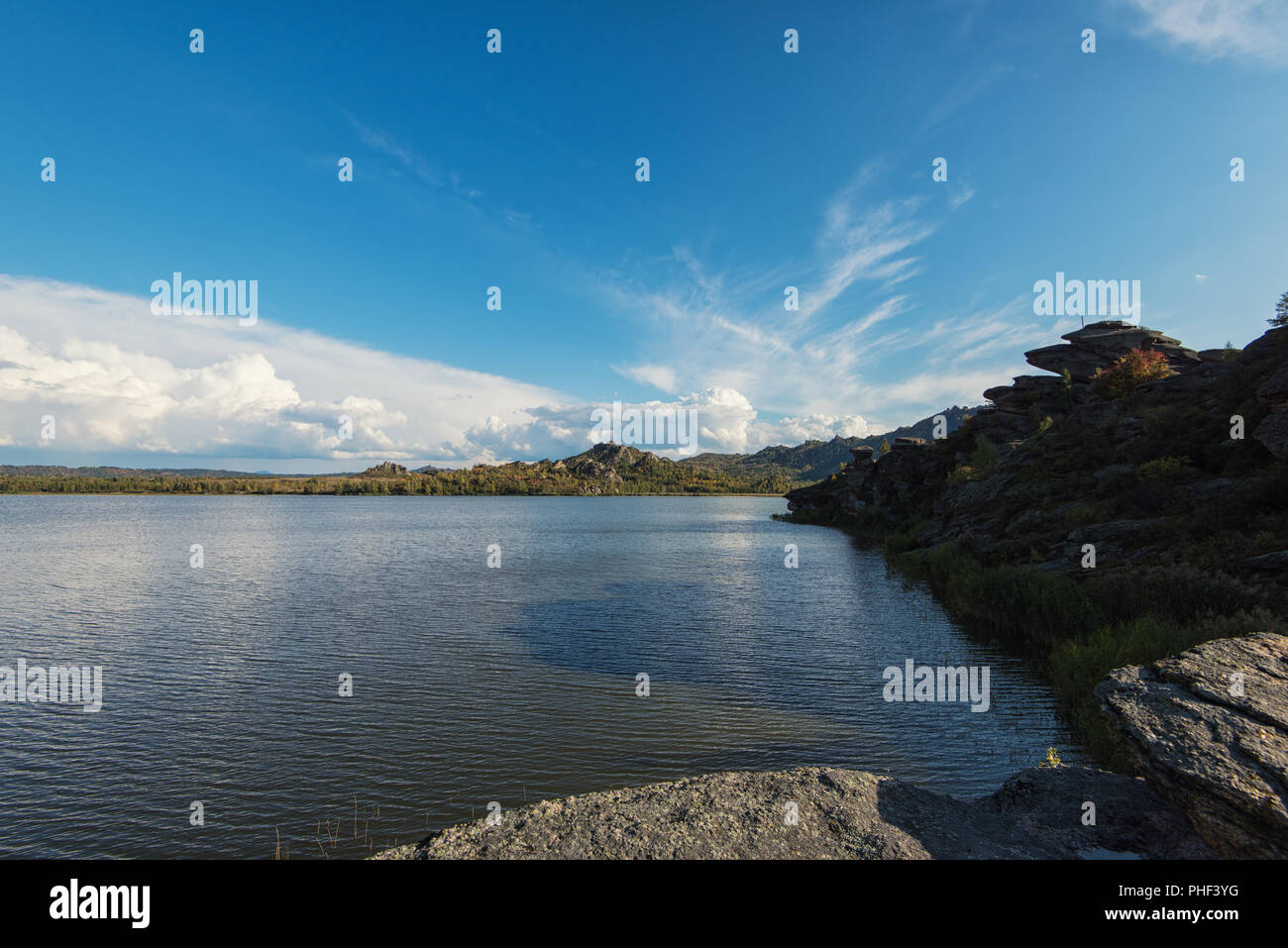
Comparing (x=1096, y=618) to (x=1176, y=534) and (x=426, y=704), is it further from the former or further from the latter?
(x=426, y=704)

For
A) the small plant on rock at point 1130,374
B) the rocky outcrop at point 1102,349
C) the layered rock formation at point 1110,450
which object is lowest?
the layered rock formation at point 1110,450

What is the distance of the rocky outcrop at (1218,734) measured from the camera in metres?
8.88

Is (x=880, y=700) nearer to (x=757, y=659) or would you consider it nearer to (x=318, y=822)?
(x=757, y=659)

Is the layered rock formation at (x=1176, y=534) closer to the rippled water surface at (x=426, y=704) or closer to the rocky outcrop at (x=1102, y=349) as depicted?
the rocky outcrop at (x=1102, y=349)

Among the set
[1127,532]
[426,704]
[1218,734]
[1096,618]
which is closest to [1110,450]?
[1127,532]

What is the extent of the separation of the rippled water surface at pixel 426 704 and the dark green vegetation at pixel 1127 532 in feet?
9.49

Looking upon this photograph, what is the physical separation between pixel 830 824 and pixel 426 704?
15.5 meters

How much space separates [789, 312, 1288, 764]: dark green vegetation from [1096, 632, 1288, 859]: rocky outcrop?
4.27 metres

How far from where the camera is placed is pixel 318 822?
13539 mm

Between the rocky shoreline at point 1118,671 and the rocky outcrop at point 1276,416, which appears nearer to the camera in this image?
the rocky shoreline at point 1118,671

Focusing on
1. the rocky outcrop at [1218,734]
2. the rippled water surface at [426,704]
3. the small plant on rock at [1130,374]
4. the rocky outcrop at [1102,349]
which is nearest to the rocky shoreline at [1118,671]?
the rocky outcrop at [1218,734]
